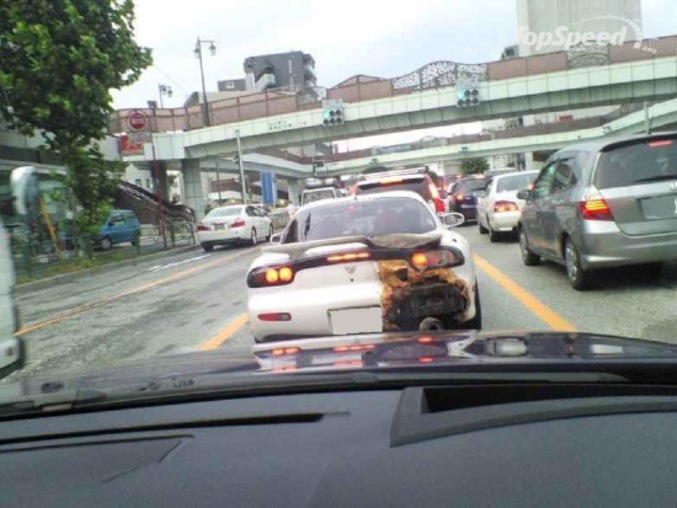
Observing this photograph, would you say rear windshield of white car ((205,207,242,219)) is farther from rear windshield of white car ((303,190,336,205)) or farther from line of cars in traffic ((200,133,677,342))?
line of cars in traffic ((200,133,677,342))

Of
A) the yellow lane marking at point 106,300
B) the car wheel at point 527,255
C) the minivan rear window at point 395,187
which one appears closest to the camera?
the yellow lane marking at point 106,300

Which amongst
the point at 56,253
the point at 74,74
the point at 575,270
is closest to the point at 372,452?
the point at 575,270

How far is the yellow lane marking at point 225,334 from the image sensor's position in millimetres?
6562

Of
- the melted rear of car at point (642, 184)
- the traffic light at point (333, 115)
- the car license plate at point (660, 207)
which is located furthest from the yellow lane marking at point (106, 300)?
the traffic light at point (333, 115)

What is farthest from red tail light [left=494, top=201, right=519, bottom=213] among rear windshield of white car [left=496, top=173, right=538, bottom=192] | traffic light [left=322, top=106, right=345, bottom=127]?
traffic light [left=322, top=106, right=345, bottom=127]

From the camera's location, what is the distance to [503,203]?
1402 centimetres

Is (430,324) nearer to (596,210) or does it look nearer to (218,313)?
(596,210)

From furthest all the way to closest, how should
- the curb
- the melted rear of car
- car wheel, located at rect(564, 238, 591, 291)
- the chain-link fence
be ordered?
the chain-link fence → the curb → car wheel, located at rect(564, 238, 591, 291) → the melted rear of car

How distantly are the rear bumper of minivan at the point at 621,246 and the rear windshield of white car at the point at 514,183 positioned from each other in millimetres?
7755

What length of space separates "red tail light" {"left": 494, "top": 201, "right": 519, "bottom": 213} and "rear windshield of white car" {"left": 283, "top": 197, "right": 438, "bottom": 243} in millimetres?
8285

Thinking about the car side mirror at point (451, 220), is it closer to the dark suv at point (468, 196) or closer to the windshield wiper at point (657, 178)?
the windshield wiper at point (657, 178)

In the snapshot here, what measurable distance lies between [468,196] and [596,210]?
14.0 m

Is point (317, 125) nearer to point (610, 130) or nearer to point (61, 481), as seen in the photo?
point (61, 481)

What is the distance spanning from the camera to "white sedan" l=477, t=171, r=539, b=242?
1396cm
